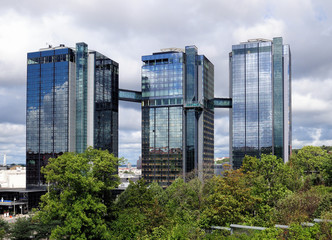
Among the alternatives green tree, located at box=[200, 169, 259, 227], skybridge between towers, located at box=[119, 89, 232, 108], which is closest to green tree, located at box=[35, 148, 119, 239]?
green tree, located at box=[200, 169, 259, 227]

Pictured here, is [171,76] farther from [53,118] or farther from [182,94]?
[53,118]

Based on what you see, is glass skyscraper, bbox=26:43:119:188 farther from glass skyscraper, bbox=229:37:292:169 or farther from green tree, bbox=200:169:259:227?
green tree, bbox=200:169:259:227

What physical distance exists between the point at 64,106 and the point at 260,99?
81522mm

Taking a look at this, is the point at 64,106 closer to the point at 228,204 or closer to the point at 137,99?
the point at 137,99

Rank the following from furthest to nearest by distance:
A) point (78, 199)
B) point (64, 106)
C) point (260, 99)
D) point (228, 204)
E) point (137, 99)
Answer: point (137, 99)
point (260, 99)
point (64, 106)
point (78, 199)
point (228, 204)

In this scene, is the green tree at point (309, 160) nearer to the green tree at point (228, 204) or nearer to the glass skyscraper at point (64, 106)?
the green tree at point (228, 204)

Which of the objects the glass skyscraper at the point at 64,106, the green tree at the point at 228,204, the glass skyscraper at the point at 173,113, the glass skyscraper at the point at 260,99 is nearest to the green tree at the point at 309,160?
the glass skyscraper at the point at 260,99

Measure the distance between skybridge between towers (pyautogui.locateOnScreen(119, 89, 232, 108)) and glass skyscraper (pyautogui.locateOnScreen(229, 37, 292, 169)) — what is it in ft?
31.5

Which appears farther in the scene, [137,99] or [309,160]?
[137,99]

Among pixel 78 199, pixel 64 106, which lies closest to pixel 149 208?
pixel 78 199

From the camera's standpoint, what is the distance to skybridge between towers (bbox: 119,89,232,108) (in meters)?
158

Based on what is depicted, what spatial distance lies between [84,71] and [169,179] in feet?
186

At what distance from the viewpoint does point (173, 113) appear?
15688 cm

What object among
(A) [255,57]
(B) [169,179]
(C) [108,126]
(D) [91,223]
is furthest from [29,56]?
(D) [91,223]
